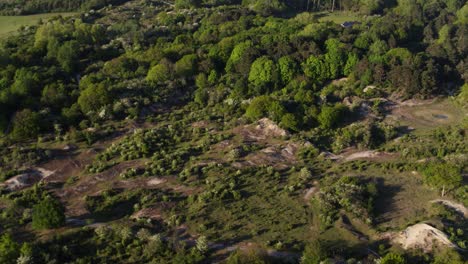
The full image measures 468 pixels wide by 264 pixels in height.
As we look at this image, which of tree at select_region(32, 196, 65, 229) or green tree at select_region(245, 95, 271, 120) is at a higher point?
green tree at select_region(245, 95, 271, 120)

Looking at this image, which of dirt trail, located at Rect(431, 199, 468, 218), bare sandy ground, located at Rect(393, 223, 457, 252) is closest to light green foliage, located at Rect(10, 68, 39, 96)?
bare sandy ground, located at Rect(393, 223, 457, 252)

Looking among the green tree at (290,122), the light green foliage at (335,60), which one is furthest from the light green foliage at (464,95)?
the green tree at (290,122)

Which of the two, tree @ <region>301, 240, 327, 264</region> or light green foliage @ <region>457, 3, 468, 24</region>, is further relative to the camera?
light green foliage @ <region>457, 3, 468, 24</region>

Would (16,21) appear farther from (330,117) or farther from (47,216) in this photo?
(330,117)

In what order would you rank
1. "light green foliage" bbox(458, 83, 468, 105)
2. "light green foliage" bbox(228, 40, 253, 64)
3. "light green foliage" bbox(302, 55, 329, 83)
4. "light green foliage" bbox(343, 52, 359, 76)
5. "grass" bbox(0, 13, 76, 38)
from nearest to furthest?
"light green foliage" bbox(458, 83, 468, 105), "light green foliage" bbox(302, 55, 329, 83), "light green foliage" bbox(343, 52, 359, 76), "light green foliage" bbox(228, 40, 253, 64), "grass" bbox(0, 13, 76, 38)

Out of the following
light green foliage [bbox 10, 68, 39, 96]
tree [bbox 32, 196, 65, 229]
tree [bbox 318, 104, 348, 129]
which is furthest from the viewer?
light green foliage [bbox 10, 68, 39, 96]

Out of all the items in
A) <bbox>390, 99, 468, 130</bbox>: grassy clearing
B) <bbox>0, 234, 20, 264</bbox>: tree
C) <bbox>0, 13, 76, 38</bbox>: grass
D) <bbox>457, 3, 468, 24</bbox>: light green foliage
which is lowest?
<bbox>0, 234, 20, 264</bbox>: tree

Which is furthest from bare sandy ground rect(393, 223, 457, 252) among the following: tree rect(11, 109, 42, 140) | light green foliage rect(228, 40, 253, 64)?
tree rect(11, 109, 42, 140)

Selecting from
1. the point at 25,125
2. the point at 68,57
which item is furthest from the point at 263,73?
the point at 25,125

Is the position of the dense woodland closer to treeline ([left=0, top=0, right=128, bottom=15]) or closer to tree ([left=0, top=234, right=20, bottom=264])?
tree ([left=0, top=234, right=20, bottom=264])
